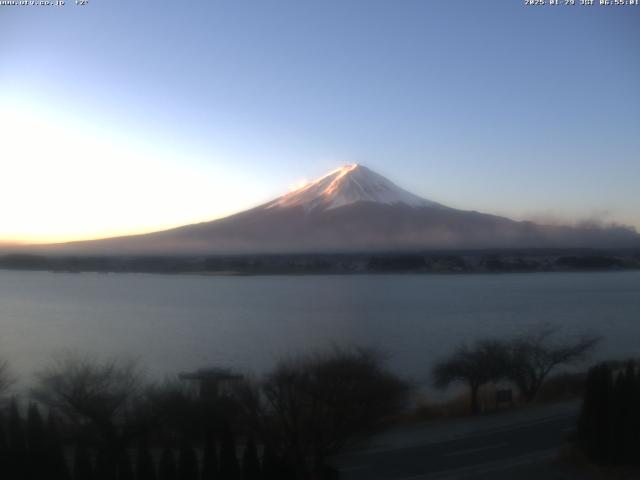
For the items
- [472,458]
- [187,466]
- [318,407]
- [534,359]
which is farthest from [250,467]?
[534,359]

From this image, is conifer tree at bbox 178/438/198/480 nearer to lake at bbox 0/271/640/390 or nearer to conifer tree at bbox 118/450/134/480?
conifer tree at bbox 118/450/134/480

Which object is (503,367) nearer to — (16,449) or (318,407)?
(318,407)

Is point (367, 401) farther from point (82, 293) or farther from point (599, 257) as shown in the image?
point (599, 257)

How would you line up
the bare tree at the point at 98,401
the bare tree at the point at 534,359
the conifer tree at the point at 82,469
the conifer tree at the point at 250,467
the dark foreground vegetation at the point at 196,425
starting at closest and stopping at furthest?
the conifer tree at the point at 82,469 < the dark foreground vegetation at the point at 196,425 < the conifer tree at the point at 250,467 < the bare tree at the point at 98,401 < the bare tree at the point at 534,359

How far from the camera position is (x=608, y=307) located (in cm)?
2223

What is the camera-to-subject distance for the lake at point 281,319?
39.9 ft

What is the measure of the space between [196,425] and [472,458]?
7.93 ft

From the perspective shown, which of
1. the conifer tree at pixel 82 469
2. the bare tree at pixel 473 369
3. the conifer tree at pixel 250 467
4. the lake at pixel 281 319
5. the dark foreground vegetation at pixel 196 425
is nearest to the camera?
the conifer tree at pixel 82 469

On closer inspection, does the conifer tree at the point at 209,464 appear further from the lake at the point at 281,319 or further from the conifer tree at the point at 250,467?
the lake at the point at 281,319

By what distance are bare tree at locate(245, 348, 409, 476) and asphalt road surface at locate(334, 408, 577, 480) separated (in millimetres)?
320

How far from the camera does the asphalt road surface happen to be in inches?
202

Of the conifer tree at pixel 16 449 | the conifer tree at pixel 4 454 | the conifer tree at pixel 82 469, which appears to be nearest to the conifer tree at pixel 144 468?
the conifer tree at pixel 82 469

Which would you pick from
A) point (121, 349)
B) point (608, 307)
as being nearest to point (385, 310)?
point (608, 307)

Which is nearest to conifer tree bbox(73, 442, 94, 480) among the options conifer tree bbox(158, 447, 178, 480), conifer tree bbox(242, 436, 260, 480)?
conifer tree bbox(158, 447, 178, 480)
